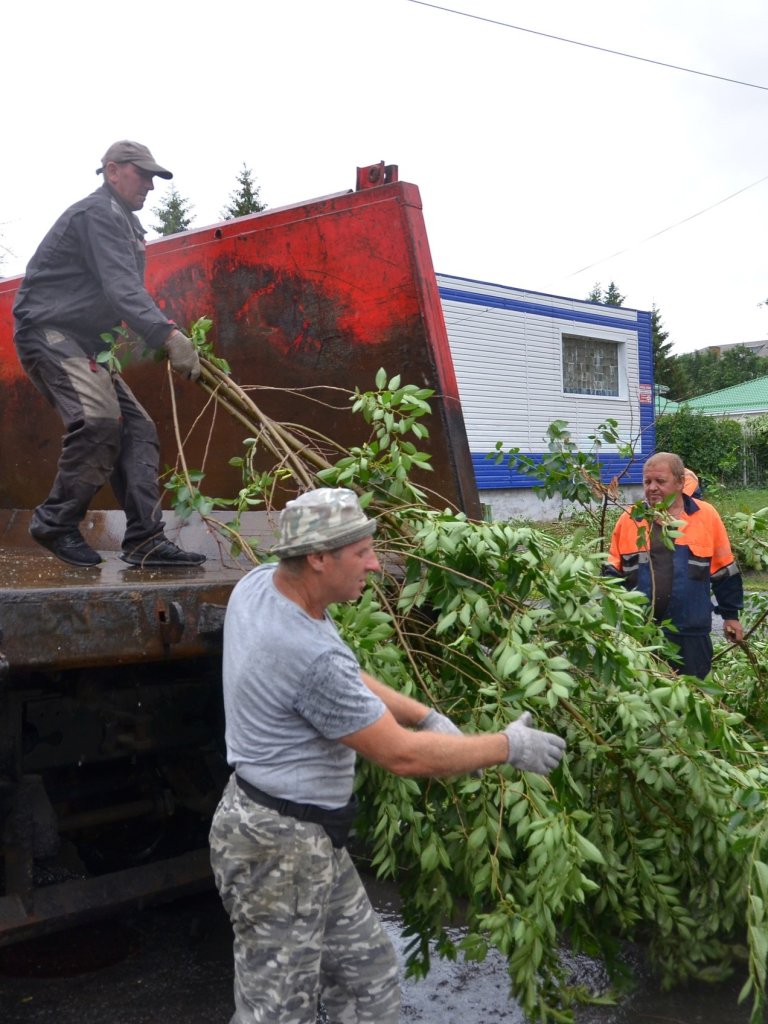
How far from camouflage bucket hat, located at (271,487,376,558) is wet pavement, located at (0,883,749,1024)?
5.56ft

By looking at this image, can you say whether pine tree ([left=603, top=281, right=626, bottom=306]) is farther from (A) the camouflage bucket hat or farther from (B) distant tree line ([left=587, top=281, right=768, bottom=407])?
(A) the camouflage bucket hat

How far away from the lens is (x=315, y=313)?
4.21 m

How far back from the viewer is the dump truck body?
305 centimetres

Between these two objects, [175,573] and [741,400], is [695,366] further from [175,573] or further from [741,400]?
[175,573]

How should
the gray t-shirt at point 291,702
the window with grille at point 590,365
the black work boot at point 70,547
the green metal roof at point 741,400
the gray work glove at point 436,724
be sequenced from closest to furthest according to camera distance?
the gray t-shirt at point 291,702 → the gray work glove at point 436,724 → the black work boot at point 70,547 → the window with grille at point 590,365 → the green metal roof at point 741,400

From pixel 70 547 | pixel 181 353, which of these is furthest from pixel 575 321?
pixel 70 547

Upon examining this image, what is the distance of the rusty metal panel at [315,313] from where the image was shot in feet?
13.0

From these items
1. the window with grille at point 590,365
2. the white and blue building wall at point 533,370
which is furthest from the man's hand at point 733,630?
the window with grille at point 590,365

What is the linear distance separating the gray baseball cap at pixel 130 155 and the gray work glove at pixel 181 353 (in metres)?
0.70

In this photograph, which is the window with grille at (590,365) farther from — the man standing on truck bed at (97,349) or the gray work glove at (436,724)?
the gray work glove at (436,724)

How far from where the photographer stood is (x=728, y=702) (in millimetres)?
4484

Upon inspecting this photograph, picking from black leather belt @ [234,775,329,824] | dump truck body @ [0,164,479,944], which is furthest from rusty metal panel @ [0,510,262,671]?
black leather belt @ [234,775,329,824]

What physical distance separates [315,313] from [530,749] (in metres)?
2.25

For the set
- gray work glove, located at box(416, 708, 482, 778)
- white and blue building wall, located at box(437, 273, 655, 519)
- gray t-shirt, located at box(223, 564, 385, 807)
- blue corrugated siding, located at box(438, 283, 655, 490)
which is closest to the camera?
gray t-shirt, located at box(223, 564, 385, 807)
